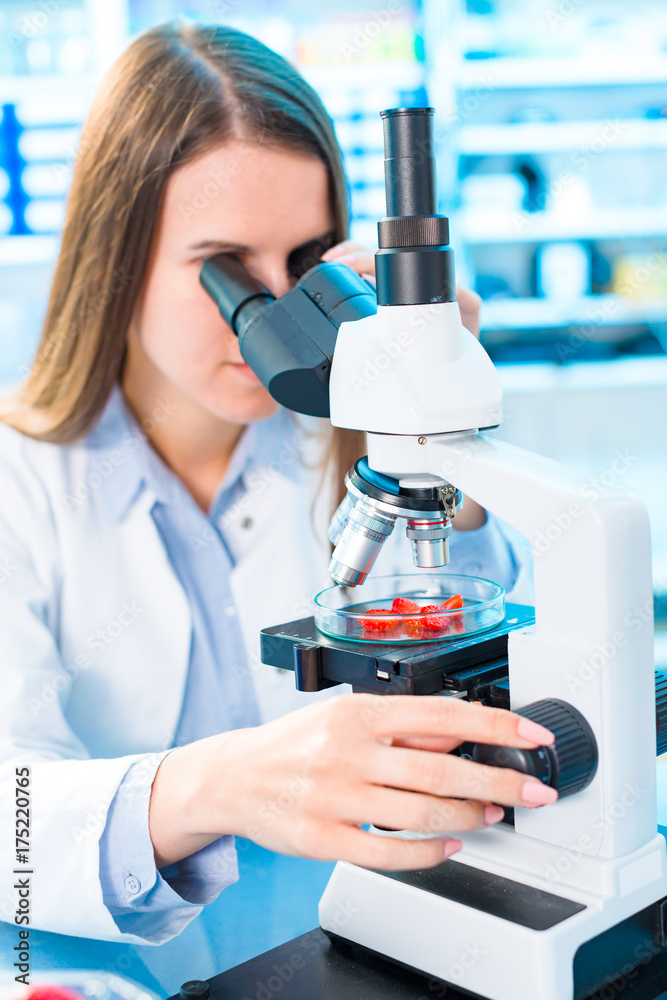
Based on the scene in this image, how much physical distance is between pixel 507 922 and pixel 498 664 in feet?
0.59

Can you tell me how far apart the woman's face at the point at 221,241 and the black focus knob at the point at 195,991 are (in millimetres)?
716

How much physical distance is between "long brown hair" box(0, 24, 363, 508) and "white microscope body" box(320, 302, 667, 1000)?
0.58 meters

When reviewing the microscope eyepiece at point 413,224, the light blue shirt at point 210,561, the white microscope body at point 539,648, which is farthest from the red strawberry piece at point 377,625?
the light blue shirt at point 210,561

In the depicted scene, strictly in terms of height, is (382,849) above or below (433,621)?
below

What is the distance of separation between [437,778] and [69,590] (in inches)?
31.5

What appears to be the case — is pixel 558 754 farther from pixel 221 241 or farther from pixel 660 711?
pixel 221 241

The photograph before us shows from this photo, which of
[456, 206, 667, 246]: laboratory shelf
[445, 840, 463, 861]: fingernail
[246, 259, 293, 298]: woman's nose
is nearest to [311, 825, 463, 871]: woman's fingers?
[445, 840, 463, 861]: fingernail

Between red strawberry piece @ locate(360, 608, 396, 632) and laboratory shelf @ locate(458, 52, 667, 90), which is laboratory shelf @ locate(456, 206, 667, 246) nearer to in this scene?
laboratory shelf @ locate(458, 52, 667, 90)

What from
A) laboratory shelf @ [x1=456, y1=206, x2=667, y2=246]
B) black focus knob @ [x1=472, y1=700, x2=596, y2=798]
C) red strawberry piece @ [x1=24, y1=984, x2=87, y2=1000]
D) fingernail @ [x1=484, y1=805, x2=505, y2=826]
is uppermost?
laboratory shelf @ [x1=456, y1=206, x2=667, y2=246]

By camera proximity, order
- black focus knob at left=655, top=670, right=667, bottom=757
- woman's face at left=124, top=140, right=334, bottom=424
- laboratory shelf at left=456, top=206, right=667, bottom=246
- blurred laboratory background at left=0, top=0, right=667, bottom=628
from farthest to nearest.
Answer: laboratory shelf at left=456, top=206, right=667, bottom=246 → blurred laboratory background at left=0, top=0, right=667, bottom=628 → woman's face at left=124, top=140, right=334, bottom=424 → black focus knob at left=655, top=670, right=667, bottom=757

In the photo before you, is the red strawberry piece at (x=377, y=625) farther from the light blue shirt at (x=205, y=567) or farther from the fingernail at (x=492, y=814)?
the light blue shirt at (x=205, y=567)

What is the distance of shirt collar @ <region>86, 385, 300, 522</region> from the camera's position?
132cm

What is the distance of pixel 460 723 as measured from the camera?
0.59 metres

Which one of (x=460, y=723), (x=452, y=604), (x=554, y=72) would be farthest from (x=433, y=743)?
(x=554, y=72)
